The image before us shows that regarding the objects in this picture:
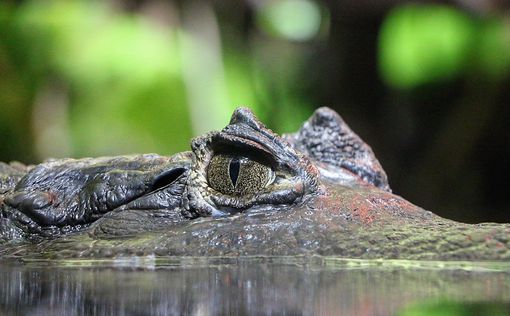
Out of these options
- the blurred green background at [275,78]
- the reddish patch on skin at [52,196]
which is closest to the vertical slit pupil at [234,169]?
the reddish patch on skin at [52,196]

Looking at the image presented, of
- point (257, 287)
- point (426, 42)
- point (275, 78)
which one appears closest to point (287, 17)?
point (275, 78)

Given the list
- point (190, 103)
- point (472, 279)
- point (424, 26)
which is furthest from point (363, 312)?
point (424, 26)

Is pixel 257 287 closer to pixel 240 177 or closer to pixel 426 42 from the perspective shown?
pixel 240 177

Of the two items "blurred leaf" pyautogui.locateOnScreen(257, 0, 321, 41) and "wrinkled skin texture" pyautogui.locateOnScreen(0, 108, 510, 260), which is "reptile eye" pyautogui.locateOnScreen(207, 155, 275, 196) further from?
"blurred leaf" pyautogui.locateOnScreen(257, 0, 321, 41)

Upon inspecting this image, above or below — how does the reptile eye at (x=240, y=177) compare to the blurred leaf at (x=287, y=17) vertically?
below

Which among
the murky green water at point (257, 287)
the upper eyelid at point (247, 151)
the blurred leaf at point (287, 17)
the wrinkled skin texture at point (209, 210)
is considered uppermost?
the blurred leaf at point (287, 17)

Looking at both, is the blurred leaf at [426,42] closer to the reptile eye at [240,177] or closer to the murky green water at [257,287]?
the reptile eye at [240,177]

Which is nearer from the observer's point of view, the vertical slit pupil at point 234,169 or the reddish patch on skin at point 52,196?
the vertical slit pupil at point 234,169
